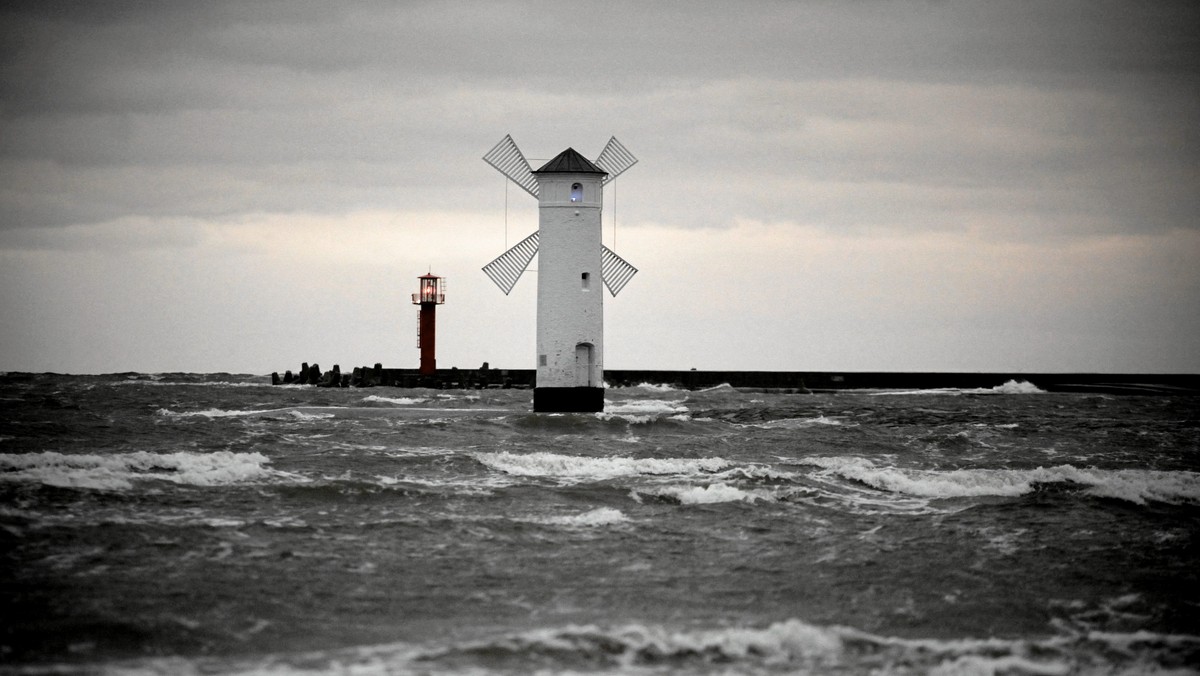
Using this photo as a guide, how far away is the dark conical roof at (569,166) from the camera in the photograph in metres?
27.9

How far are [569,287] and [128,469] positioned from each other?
12634 millimetres

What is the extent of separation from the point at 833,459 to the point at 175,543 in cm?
1234

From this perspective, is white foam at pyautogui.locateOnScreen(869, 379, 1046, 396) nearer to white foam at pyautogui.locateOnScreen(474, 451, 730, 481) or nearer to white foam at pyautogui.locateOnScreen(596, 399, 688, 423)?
white foam at pyautogui.locateOnScreen(596, 399, 688, 423)

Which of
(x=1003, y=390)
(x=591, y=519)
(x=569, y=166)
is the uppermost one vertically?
(x=569, y=166)

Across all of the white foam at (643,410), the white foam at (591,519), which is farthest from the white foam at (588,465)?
the white foam at (643,410)

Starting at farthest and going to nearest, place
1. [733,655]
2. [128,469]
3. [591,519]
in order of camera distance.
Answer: [128,469], [591,519], [733,655]

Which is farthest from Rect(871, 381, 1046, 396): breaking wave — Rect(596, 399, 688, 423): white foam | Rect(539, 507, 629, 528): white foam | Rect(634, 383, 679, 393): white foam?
Rect(539, 507, 629, 528): white foam

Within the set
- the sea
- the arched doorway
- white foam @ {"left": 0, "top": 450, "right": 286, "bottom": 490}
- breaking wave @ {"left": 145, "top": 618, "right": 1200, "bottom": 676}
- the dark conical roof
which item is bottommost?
breaking wave @ {"left": 145, "top": 618, "right": 1200, "bottom": 676}

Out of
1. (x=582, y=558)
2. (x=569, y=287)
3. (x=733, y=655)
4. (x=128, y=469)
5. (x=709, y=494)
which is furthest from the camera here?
(x=569, y=287)

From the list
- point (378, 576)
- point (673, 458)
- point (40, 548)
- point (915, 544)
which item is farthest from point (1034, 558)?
point (40, 548)

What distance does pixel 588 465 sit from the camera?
1909 cm

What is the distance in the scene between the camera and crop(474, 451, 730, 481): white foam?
1850 cm

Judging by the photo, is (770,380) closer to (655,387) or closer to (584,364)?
(655,387)

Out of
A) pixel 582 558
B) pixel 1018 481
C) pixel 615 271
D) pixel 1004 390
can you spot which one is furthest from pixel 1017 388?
pixel 582 558
